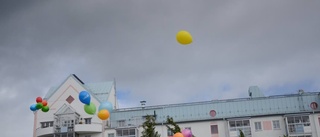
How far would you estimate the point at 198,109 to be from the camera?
53.5 metres

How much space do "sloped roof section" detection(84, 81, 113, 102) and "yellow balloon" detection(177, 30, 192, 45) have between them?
31193 mm

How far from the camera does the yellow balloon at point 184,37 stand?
83.2ft

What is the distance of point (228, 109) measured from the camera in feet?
172

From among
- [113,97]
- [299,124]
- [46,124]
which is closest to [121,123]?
[113,97]

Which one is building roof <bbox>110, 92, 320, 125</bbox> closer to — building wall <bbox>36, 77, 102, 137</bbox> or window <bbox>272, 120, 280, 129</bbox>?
window <bbox>272, 120, 280, 129</bbox>

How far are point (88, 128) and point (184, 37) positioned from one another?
30.3m

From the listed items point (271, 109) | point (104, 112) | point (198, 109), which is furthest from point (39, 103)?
point (271, 109)

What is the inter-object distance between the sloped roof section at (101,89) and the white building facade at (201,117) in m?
0.14

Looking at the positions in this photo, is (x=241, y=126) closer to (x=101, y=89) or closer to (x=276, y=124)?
(x=276, y=124)

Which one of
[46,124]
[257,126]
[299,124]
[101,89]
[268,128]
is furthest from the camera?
[101,89]

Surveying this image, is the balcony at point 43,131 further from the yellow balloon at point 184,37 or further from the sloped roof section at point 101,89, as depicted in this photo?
the yellow balloon at point 184,37

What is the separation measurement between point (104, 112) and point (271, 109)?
87.3 feet

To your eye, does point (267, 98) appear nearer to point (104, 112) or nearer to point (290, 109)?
point (290, 109)

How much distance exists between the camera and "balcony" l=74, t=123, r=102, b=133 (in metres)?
51.9
